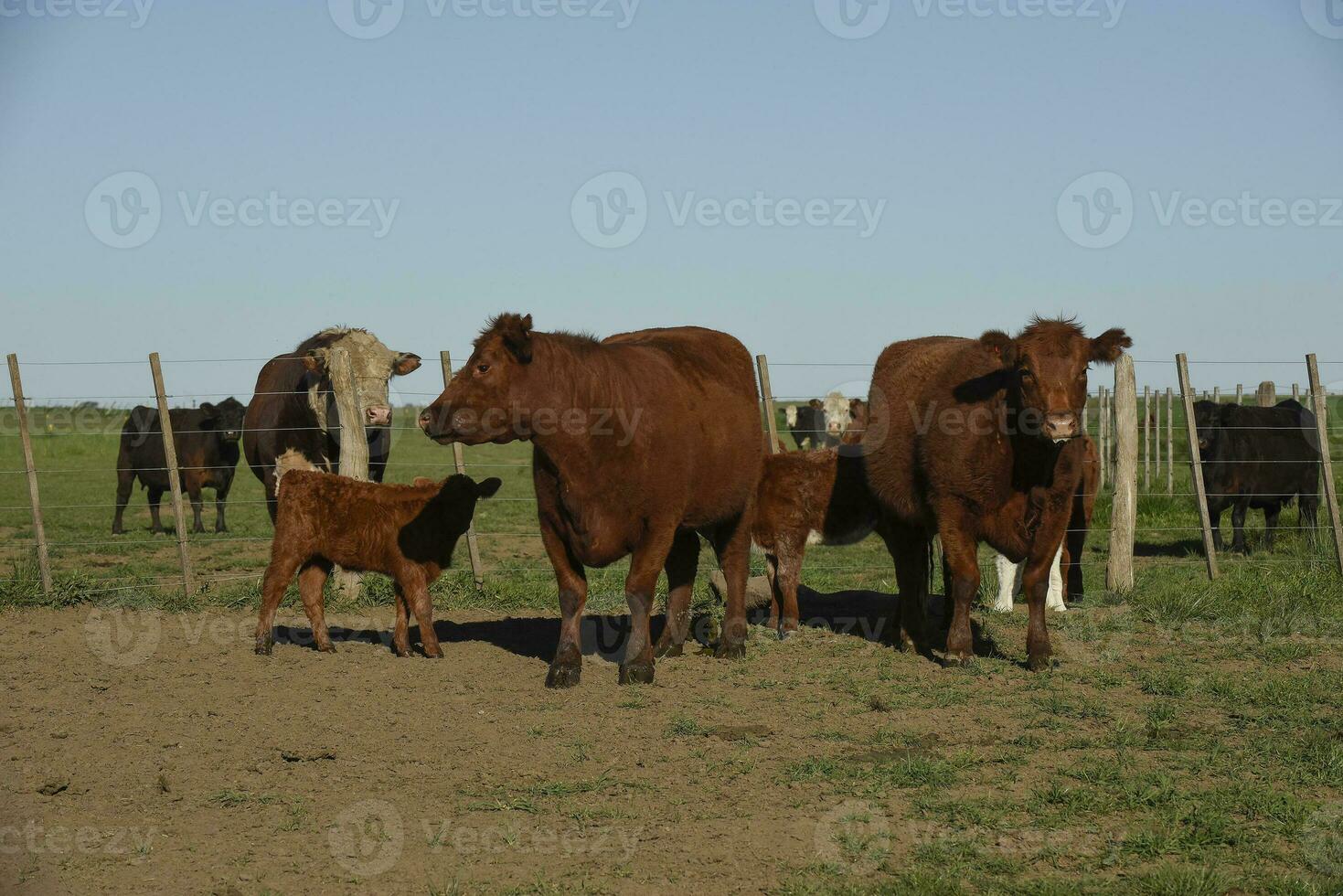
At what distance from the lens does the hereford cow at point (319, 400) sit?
35.7 feet

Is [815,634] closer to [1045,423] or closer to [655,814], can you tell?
[1045,423]

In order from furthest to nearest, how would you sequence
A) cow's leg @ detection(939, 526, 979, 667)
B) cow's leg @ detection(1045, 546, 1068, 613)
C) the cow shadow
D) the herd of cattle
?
1. cow's leg @ detection(1045, 546, 1068, 613)
2. the cow shadow
3. cow's leg @ detection(939, 526, 979, 667)
4. the herd of cattle

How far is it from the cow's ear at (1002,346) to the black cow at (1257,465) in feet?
29.8

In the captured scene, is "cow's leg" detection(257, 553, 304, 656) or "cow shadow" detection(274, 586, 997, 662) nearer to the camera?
"cow's leg" detection(257, 553, 304, 656)

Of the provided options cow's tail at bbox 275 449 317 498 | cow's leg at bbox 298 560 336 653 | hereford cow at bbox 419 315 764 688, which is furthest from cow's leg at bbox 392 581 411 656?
cow's tail at bbox 275 449 317 498

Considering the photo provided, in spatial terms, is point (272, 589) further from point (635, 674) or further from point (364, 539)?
point (635, 674)

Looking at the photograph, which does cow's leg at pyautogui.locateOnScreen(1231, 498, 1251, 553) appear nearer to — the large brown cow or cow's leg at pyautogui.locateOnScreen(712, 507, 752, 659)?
the large brown cow

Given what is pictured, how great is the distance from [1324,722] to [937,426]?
287 centimetres

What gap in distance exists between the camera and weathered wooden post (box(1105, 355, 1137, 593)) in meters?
11.0

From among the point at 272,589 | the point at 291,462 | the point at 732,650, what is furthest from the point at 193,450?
the point at 732,650

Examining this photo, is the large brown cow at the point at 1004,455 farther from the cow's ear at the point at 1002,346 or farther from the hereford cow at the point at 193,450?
the hereford cow at the point at 193,450

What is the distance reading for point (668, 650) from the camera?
27.9ft

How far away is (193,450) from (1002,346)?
52.2ft

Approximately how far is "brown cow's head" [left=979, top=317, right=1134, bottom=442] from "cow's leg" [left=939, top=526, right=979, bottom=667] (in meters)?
0.83
